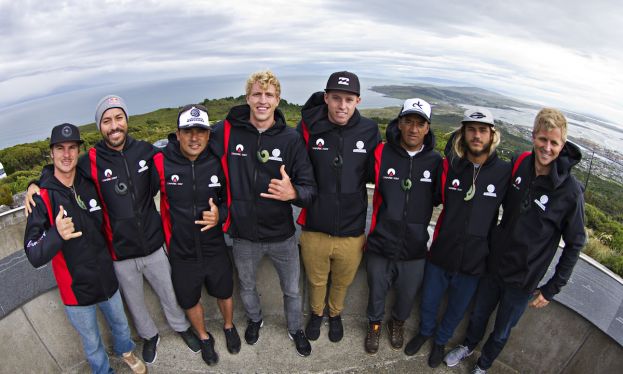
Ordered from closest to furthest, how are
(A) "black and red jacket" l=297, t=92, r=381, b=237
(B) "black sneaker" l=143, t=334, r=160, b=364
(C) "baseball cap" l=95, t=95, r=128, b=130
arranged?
(C) "baseball cap" l=95, t=95, r=128, b=130
(A) "black and red jacket" l=297, t=92, r=381, b=237
(B) "black sneaker" l=143, t=334, r=160, b=364

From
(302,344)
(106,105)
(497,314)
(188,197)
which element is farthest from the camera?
(302,344)

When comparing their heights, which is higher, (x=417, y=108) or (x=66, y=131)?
(x=417, y=108)

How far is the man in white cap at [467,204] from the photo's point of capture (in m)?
3.71

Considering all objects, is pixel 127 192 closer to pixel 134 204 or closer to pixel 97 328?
pixel 134 204

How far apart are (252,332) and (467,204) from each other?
11.3 ft

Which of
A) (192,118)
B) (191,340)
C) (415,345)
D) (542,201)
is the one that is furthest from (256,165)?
(415,345)

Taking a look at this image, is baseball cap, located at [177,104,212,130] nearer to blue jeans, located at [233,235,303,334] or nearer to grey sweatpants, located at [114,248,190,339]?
blue jeans, located at [233,235,303,334]

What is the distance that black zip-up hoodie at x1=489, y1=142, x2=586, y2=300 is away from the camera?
3348 mm

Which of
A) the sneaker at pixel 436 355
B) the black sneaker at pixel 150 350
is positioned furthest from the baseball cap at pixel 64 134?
the sneaker at pixel 436 355

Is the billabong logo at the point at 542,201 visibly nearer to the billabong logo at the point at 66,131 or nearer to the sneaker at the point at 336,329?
the sneaker at the point at 336,329

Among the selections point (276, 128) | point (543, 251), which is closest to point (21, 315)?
point (276, 128)

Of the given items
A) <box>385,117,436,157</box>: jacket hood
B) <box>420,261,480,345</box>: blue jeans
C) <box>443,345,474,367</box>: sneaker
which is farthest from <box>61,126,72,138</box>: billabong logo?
<box>443,345,474,367</box>: sneaker

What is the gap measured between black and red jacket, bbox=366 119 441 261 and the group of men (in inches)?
0.7

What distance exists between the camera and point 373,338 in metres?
4.85
